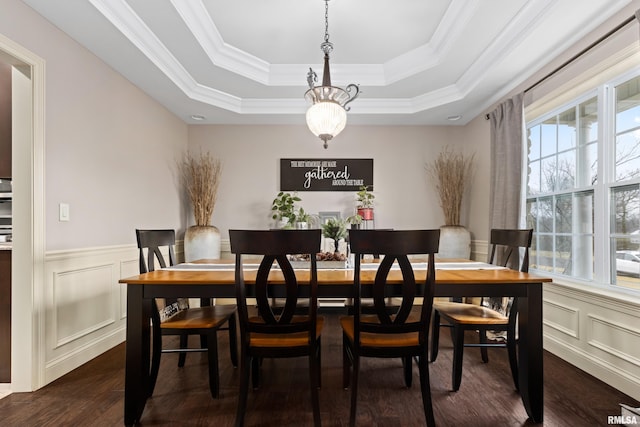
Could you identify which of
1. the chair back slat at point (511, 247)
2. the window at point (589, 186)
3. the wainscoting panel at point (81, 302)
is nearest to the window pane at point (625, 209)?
the window at point (589, 186)

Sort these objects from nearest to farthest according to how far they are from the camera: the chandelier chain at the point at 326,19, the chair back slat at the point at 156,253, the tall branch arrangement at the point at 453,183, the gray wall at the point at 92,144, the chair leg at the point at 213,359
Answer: the chair leg at the point at 213,359
the chair back slat at the point at 156,253
the gray wall at the point at 92,144
the chandelier chain at the point at 326,19
the tall branch arrangement at the point at 453,183

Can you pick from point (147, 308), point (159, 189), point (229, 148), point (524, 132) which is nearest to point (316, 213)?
point (229, 148)

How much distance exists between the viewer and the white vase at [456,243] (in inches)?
165

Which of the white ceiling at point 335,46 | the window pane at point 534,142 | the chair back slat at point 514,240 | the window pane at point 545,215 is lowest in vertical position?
the chair back slat at point 514,240

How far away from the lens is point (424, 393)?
1.74 m

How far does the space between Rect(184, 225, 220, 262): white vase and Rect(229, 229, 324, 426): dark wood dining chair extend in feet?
8.24

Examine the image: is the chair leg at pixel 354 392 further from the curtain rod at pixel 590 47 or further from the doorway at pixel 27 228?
the curtain rod at pixel 590 47

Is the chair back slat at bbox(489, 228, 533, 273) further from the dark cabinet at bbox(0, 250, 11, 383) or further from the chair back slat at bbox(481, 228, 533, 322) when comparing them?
the dark cabinet at bbox(0, 250, 11, 383)

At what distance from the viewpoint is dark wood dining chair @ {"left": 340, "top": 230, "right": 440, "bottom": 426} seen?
1643 mm

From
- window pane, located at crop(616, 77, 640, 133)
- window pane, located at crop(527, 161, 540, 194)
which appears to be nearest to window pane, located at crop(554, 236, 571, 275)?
window pane, located at crop(527, 161, 540, 194)

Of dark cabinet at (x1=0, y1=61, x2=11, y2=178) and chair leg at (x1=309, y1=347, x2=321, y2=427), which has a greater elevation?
dark cabinet at (x1=0, y1=61, x2=11, y2=178)

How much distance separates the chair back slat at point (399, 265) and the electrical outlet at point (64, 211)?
2.13m

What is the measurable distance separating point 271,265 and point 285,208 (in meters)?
2.81

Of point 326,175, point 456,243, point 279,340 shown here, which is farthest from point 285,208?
point 279,340
